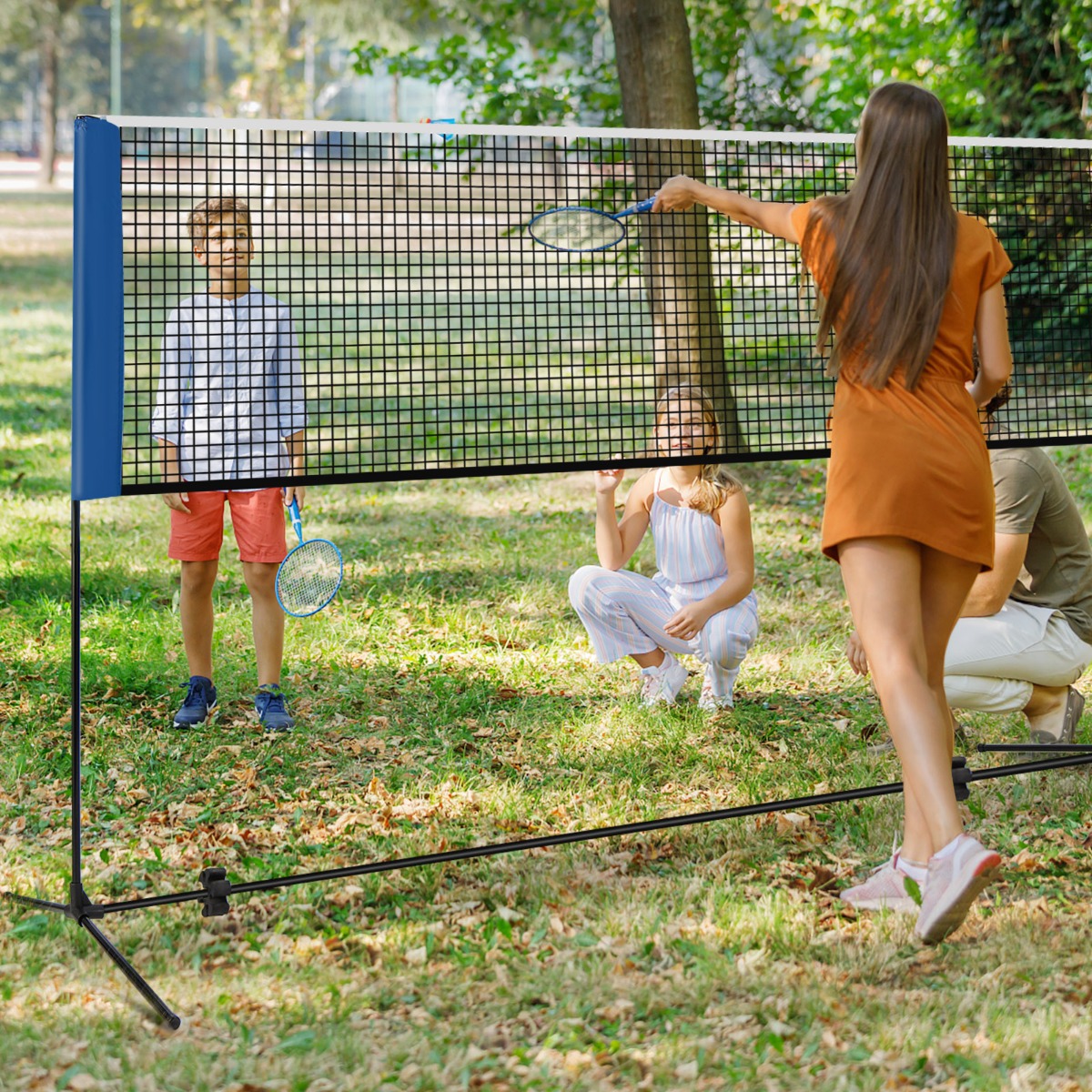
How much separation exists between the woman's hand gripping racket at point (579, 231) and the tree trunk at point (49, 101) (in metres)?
42.0

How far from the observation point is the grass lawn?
123 inches

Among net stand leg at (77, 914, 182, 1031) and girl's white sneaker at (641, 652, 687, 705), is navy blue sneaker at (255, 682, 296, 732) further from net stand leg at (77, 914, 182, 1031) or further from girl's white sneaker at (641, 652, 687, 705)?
net stand leg at (77, 914, 182, 1031)

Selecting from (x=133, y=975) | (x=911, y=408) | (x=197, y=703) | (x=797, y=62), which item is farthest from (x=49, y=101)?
(x=911, y=408)

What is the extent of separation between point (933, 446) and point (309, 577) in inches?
106

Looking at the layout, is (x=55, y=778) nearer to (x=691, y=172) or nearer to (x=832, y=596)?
Result: (x=832, y=596)

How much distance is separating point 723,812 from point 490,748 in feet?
4.22

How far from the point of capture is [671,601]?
5344 mm

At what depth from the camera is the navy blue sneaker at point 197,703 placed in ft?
17.5

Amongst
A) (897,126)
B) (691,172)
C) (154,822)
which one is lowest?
(154,822)

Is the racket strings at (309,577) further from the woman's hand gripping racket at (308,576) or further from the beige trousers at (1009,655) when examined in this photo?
the beige trousers at (1009,655)

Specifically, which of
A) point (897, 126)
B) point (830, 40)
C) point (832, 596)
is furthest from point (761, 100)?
point (897, 126)

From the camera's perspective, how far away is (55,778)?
4.89 m

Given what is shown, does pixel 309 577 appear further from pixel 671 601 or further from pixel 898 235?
pixel 898 235

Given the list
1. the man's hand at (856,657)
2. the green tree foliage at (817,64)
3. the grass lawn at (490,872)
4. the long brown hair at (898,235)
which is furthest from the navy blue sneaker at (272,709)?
the green tree foliage at (817,64)
